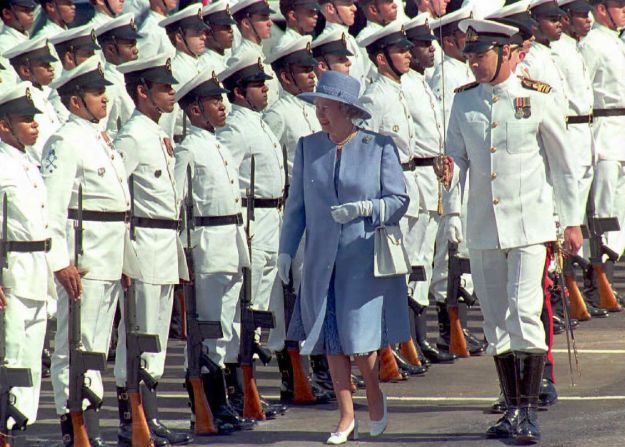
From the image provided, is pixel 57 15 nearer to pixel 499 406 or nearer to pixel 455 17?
pixel 455 17

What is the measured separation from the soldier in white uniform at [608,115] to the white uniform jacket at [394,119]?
9.75 ft

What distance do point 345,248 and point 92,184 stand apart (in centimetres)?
149

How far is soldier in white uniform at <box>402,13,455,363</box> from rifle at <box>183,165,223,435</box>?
2.65 meters

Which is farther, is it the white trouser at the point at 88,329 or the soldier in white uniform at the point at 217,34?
the soldier in white uniform at the point at 217,34

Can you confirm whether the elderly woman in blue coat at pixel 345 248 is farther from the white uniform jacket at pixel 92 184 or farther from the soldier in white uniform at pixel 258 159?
the soldier in white uniform at pixel 258 159

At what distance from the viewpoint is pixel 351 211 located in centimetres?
1128

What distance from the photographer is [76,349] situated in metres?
11.0

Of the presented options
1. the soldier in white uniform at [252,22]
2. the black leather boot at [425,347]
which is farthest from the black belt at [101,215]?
the soldier in white uniform at [252,22]

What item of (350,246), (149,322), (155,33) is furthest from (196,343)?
(155,33)

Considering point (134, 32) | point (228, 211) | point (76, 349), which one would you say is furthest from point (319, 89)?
point (134, 32)

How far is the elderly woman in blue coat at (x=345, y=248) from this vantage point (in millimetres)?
11320

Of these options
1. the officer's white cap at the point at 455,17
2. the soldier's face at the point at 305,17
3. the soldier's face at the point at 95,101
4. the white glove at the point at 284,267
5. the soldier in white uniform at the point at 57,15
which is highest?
the soldier in white uniform at the point at 57,15

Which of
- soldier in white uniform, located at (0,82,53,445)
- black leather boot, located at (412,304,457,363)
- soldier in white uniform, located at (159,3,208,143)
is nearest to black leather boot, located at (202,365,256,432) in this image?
soldier in white uniform, located at (0,82,53,445)

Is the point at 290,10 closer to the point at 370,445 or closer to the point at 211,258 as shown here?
the point at 211,258
